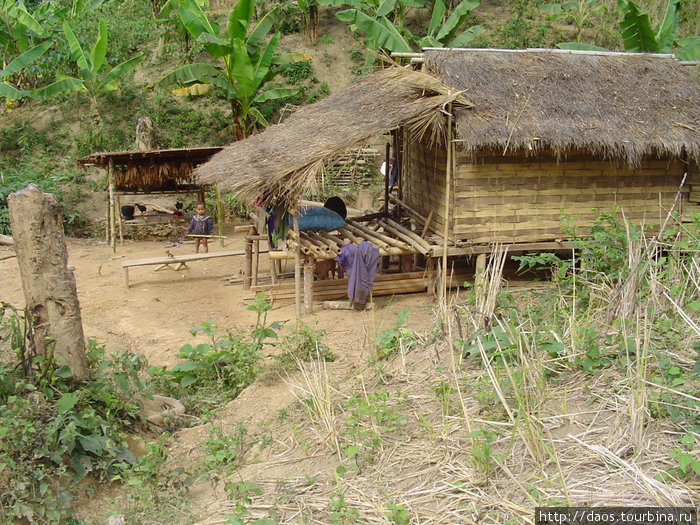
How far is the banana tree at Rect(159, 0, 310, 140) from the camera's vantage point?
12.7m

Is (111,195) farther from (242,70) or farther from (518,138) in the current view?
(518,138)

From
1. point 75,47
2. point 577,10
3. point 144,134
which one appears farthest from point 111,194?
point 577,10

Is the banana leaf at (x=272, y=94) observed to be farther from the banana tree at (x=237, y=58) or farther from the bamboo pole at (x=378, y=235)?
the bamboo pole at (x=378, y=235)

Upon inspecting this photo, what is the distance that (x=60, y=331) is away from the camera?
4.63 metres

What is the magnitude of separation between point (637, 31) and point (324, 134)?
6.81 meters

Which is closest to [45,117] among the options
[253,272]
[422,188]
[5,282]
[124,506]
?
[5,282]

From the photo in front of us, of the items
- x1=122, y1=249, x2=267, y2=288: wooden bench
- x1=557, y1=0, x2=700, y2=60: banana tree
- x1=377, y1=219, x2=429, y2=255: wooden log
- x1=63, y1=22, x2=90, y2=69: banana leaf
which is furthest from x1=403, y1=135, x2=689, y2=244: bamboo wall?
x1=63, y1=22, x2=90, y2=69: banana leaf

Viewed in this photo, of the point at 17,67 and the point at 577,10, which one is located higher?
the point at 577,10

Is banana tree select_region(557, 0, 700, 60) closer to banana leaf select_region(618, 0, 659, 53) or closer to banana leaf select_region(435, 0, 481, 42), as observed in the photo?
banana leaf select_region(618, 0, 659, 53)

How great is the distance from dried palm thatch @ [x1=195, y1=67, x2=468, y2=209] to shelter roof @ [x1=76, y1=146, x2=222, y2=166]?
2.91 m

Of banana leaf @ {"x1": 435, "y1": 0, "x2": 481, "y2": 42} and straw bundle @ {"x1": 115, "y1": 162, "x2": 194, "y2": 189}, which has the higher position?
banana leaf @ {"x1": 435, "y1": 0, "x2": 481, "y2": 42}

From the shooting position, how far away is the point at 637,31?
1184cm

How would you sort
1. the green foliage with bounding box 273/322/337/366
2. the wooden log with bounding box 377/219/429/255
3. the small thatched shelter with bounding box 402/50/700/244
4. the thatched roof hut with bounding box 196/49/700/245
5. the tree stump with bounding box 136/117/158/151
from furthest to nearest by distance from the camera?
1. the tree stump with bounding box 136/117/158/151
2. the wooden log with bounding box 377/219/429/255
3. the small thatched shelter with bounding box 402/50/700/244
4. the thatched roof hut with bounding box 196/49/700/245
5. the green foliage with bounding box 273/322/337/366

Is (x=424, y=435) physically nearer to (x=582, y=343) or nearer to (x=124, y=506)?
(x=582, y=343)
